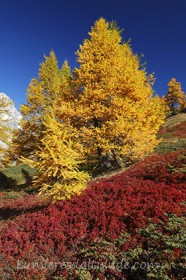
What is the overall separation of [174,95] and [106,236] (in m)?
61.0

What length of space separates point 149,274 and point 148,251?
866 mm

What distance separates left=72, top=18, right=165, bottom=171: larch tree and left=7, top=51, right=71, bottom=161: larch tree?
6.71 meters

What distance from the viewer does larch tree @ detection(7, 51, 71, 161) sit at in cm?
2295

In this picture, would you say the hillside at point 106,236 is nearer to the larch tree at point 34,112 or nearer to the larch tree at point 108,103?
the larch tree at point 108,103

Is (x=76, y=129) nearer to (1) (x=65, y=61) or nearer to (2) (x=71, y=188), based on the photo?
(2) (x=71, y=188)

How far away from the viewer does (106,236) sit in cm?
728

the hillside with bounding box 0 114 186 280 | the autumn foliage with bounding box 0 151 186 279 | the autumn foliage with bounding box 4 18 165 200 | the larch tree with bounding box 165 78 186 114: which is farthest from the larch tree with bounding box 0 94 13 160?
the larch tree with bounding box 165 78 186 114

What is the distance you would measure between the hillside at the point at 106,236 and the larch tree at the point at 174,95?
54364 mm

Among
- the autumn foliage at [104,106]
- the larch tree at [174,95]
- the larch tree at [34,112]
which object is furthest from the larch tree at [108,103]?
the larch tree at [174,95]

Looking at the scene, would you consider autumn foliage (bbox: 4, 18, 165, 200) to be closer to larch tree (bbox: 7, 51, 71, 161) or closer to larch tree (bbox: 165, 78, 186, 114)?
larch tree (bbox: 7, 51, 71, 161)

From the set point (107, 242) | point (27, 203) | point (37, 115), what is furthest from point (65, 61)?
point (107, 242)

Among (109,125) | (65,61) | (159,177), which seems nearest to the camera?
(159,177)

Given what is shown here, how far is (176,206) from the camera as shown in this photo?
7.98 meters

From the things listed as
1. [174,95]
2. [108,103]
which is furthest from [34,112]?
[174,95]
